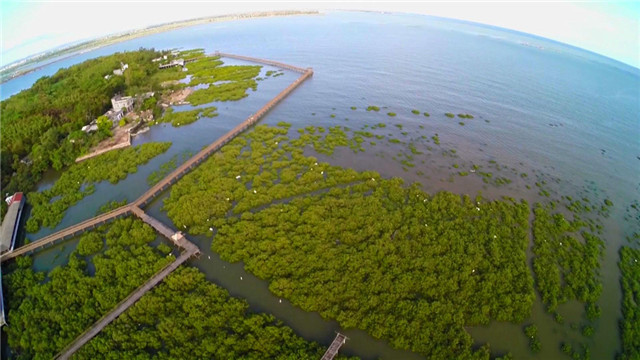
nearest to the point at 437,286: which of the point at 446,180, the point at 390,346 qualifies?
the point at 390,346

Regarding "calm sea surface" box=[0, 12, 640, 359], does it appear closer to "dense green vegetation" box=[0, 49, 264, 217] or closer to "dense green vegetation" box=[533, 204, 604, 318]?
"dense green vegetation" box=[533, 204, 604, 318]

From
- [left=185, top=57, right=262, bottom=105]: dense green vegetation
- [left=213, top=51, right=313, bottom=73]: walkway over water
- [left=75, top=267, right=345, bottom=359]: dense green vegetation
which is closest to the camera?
[left=75, top=267, right=345, bottom=359]: dense green vegetation

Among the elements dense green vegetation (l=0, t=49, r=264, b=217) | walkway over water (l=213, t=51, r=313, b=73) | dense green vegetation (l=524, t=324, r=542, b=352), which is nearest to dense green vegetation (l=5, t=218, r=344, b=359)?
dense green vegetation (l=524, t=324, r=542, b=352)

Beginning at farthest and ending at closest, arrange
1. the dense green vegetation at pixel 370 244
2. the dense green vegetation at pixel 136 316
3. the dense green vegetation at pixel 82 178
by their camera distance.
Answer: the dense green vegetation at pixel 82 178, the dense green vegetation at pixel 370 244, the dense green vegetation at pixel 136 316

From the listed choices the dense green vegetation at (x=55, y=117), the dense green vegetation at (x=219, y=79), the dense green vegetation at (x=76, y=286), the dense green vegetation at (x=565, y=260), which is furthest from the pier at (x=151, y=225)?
the dense green vegetation at (x=219, y=79)

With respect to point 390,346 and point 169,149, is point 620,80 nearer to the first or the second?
point 390,346

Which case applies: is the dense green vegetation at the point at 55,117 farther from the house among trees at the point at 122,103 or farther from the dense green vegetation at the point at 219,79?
the dense green vegetation at the point at 219,79
